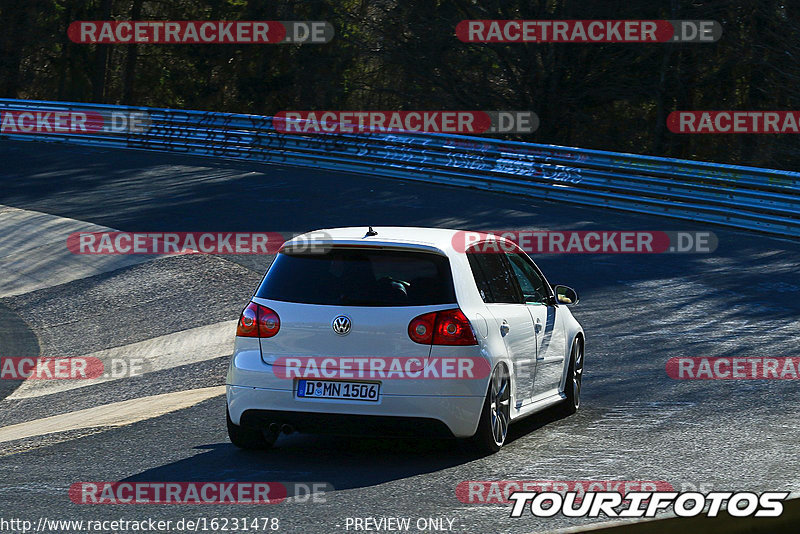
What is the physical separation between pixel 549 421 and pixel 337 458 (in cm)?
209

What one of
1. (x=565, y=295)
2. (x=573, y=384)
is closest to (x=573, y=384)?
(x=573, y=384)

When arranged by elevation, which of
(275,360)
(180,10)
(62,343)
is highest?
(180,10)

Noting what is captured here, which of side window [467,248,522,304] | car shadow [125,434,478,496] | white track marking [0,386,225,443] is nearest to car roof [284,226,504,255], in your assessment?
side window [467,248,522,304]

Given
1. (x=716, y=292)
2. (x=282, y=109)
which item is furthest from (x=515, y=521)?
(x=282, y=109)

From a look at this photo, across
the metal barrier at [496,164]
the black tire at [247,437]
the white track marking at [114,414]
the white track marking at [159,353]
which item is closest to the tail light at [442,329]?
the black tire at [247,437]

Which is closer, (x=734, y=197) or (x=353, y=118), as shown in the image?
(x=734, y=197)

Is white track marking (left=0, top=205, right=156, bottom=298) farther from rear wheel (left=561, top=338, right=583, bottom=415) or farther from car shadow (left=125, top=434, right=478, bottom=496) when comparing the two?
car shadow (left=125, top=434, right=478, bottom=496)

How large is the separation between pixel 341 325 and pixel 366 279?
35cm

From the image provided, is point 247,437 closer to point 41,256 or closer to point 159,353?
point 159,353

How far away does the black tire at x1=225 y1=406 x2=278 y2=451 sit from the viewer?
7.55m

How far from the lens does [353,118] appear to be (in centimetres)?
3650

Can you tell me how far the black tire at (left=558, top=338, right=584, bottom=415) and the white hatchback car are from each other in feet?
4.60

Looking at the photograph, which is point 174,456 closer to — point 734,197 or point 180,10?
point 734,197

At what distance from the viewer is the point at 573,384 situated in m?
9.12
